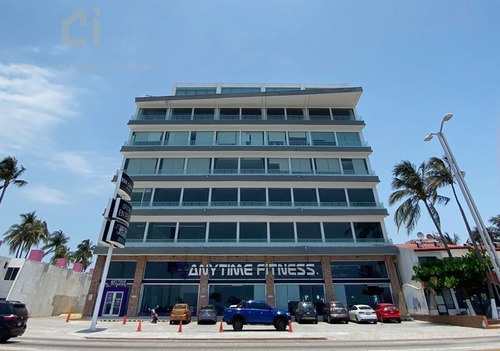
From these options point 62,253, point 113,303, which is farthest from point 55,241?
point 113,303

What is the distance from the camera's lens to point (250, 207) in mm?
30766

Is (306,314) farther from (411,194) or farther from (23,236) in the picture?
(23,236)

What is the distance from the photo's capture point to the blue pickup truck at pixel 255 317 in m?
17.6

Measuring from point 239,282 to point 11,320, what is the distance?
762 inches

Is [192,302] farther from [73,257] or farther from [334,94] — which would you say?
A: [73,257]

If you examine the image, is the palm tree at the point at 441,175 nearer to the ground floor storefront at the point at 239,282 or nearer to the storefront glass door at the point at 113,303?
the ground floor storefront at the point at 239,282

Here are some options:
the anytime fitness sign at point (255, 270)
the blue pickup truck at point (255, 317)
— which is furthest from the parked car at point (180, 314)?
the blue pickup truck at point (255, 317)

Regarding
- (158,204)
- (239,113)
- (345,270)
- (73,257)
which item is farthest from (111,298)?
(73,257)

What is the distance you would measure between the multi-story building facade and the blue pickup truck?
33.1 feet

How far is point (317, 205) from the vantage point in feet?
104

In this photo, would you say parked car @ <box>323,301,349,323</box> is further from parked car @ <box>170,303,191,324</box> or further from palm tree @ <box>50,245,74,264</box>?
palm tree @ <box>50,245,74,264</box>

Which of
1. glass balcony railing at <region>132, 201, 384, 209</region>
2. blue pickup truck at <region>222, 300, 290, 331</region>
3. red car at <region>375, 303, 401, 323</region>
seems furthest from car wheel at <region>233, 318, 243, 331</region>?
glass balcony railing at <region>132, 201, 384, 209</region>

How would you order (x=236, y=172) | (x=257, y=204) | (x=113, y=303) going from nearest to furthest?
(x=113, y=303), (x=257, y=204), (x=236, y=172)

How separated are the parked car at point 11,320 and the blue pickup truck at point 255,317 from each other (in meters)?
10.9
